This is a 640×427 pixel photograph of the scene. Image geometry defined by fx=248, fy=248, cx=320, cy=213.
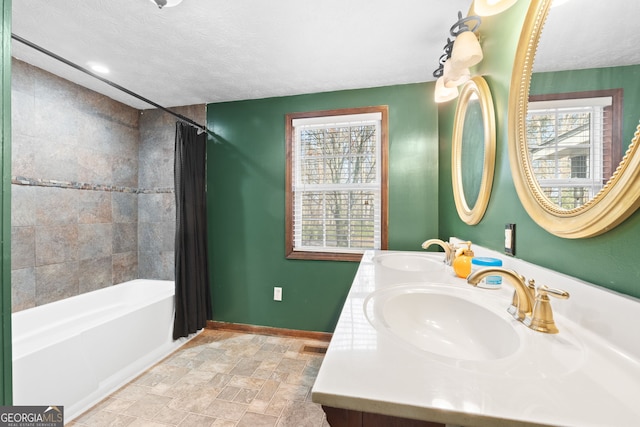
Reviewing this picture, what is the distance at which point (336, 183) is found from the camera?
2361mm

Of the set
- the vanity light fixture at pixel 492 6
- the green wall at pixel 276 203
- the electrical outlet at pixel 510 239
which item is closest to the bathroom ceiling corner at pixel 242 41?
the green wall at pixel 276 203

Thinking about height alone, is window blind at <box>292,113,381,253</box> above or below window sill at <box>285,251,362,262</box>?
above

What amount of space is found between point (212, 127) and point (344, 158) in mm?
1431

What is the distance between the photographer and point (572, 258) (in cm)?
71

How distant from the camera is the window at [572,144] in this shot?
591 millimetres

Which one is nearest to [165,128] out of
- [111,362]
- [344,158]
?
[344,158]

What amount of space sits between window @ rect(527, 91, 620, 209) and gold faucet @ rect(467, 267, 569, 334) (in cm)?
26

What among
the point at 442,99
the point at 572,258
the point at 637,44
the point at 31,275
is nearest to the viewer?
the point at 637,44

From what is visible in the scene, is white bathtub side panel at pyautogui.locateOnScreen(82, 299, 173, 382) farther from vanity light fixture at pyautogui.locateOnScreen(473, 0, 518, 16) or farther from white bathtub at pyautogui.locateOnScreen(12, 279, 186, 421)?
vanity light fixture at pyautogui.locateOnScreen(473, 0, 518, 16)

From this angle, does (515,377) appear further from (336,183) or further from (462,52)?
(336,183)

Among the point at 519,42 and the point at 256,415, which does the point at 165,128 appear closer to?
the point at 256,415

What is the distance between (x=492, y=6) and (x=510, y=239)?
890 mm

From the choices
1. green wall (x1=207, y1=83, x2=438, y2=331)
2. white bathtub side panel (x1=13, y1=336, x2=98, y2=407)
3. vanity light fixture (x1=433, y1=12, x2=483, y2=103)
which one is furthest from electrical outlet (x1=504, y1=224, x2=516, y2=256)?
white bathtub side panel (x1=13, y1=336, x2=98, y2=407)

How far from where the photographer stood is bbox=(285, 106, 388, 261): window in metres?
2.28
